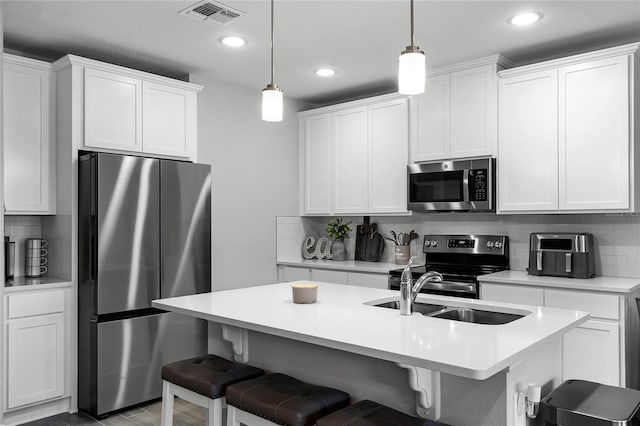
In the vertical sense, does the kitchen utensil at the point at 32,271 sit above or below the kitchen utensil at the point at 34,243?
below

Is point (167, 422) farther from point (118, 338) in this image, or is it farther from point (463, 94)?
point (463, 94)

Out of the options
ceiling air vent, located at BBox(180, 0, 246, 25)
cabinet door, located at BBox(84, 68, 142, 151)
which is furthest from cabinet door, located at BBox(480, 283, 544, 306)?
cabinet door, located at BBox(84, 68, 142, 151)

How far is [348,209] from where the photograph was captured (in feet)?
16.4

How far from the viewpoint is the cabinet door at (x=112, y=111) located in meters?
3.62

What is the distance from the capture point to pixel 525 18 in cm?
319

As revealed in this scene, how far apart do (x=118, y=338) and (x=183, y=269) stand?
0.66 m

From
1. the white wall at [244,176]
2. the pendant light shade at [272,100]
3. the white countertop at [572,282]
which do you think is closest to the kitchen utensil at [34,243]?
the white wall at [244,176]

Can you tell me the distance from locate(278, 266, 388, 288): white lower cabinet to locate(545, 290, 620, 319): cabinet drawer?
1.35 metres

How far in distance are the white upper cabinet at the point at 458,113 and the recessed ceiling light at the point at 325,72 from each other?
2.47 feet

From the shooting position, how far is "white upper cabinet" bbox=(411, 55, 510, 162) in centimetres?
397

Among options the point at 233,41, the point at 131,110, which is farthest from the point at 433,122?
the point at 131,110

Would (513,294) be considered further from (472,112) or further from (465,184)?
(472,112)

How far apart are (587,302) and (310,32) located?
2.49 metres

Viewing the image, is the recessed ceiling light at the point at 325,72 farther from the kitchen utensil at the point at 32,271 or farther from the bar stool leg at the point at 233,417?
the bar stool leg at the point at 233,417
